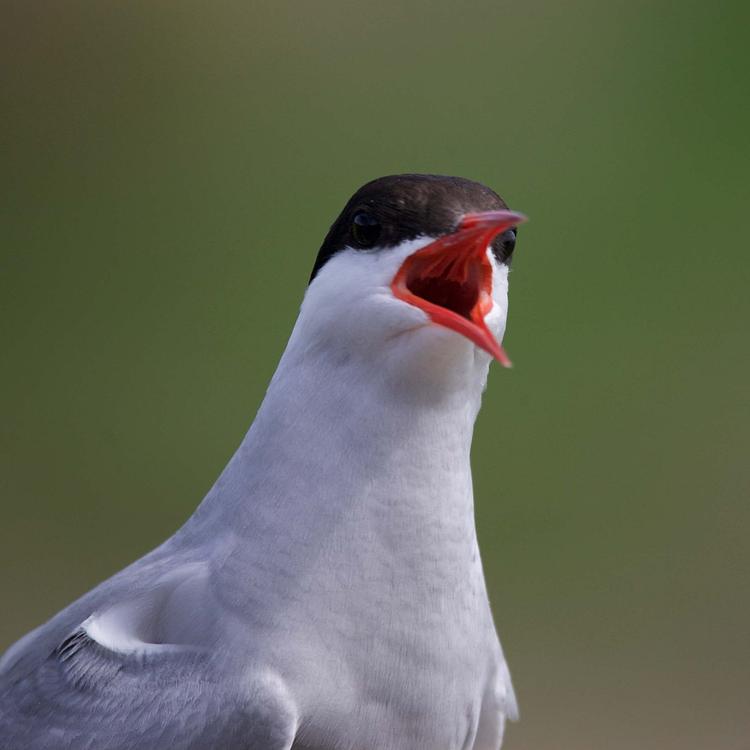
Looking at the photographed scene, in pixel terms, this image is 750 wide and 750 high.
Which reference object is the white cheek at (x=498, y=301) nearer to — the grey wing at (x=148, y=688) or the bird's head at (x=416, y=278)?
the bird's head at (x=416, y=278)

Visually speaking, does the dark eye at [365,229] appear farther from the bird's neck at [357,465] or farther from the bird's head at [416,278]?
the bird's neck at [357,465]

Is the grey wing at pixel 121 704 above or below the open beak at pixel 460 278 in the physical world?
below

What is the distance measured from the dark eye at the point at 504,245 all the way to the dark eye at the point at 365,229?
0.37 ft

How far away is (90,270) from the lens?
402cm

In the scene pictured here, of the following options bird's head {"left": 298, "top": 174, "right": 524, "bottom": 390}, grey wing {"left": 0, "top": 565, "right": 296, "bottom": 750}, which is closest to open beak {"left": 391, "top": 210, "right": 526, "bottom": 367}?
bird's head {"left": 298, "top": 174, "right": 524, "bottom": 390}

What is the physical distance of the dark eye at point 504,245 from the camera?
3.98 ft

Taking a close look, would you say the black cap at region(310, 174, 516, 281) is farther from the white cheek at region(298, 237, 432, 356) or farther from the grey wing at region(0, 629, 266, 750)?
the grey wing at region(0, 629, 266, 750)

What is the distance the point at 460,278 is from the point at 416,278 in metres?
0.04

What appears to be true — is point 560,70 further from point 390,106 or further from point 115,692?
point 115,692

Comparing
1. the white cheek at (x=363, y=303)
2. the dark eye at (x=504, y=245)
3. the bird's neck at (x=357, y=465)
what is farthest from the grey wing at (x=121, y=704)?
the dark eye at (x=504, y=245)

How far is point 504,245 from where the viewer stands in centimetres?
122

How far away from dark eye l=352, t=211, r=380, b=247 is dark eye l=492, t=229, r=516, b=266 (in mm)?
112

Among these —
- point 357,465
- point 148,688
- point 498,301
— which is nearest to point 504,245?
point 498,301

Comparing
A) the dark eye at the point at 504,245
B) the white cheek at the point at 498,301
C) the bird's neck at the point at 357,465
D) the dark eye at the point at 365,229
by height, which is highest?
the dark eye at the point at 365,229
